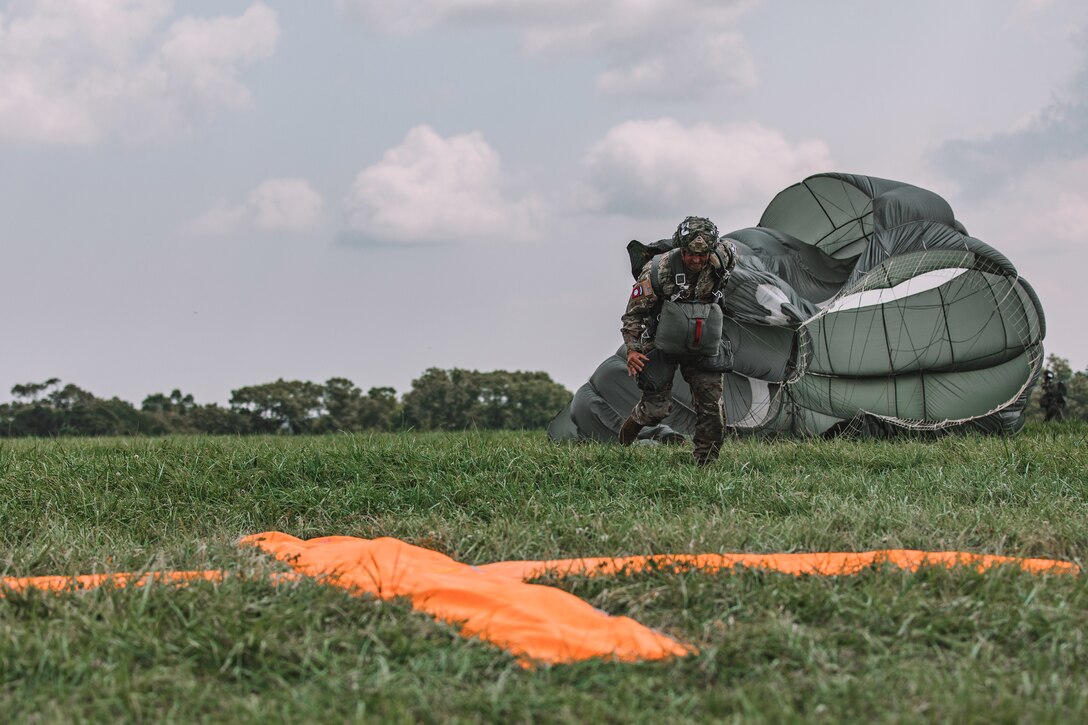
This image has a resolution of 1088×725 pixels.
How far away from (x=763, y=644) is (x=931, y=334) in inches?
380

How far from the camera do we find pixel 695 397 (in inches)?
315

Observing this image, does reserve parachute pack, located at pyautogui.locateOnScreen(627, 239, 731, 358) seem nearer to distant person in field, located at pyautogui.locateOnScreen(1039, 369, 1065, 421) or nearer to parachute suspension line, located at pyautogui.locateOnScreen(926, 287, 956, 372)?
parachute suspension line, located at pyautogui.locateOnScreen(926, 287, 956, 372)

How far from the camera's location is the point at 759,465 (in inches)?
309

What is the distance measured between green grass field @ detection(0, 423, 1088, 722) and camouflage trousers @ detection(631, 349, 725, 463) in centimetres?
77

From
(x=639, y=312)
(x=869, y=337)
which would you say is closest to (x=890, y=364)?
(x=869, y=337)

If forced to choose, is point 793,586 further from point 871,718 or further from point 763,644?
point 871,718

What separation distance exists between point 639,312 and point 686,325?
19.0 inches

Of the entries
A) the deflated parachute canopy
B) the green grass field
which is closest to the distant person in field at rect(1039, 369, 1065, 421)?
the deflated parachute canopy

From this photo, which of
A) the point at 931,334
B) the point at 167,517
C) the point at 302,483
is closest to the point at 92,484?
the point at 167,517

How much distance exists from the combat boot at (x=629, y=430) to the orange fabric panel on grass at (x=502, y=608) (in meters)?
3.70

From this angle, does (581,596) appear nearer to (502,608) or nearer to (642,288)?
(502,608)

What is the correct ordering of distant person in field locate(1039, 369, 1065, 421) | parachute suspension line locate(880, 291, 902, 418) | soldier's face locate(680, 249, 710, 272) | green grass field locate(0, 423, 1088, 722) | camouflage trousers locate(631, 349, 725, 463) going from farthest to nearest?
distant person in field locate(1039, 369, 1065, 421) → parachute suspension line locate(880, 291, 902, 418) → camouflage trousers locate(631, 349, 725, 463) → soldier's face locate(680, 249, 710, 272) → green grass field locate(0, 423, 1088, 722)

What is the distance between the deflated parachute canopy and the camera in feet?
36.0

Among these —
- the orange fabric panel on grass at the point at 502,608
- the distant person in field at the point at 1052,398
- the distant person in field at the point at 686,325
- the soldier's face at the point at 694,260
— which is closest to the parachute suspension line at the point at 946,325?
the distant person in field at the point at 1052,398
